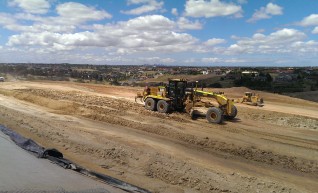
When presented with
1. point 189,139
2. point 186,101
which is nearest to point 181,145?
point 189,139

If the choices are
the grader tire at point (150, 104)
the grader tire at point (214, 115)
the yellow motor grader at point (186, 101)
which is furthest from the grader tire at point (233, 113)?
the grader tire at point (150, 104)

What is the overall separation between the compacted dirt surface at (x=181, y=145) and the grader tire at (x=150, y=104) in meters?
0.78

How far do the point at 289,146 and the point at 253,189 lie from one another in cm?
588

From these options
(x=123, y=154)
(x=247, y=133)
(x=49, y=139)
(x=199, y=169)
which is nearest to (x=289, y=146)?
(x=247, y=133)

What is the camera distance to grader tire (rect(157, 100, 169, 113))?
1989cm

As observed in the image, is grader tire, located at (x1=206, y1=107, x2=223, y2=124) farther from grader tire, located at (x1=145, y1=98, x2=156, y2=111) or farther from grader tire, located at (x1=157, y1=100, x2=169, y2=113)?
grader tire, located at (x1=145, y1=98, x2=156, y2=111)

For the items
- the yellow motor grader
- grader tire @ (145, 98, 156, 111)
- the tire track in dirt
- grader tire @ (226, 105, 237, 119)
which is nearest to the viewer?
the tire track in dirt

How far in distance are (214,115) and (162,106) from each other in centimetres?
350

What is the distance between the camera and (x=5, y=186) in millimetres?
8508

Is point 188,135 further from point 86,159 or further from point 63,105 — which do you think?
point 63,105

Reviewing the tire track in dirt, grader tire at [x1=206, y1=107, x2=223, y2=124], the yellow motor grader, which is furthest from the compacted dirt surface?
the yellow motor grader

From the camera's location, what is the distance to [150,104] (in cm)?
2102

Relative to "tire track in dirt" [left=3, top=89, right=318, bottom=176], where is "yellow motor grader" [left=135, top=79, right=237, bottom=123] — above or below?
above

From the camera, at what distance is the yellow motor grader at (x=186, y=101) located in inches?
715
